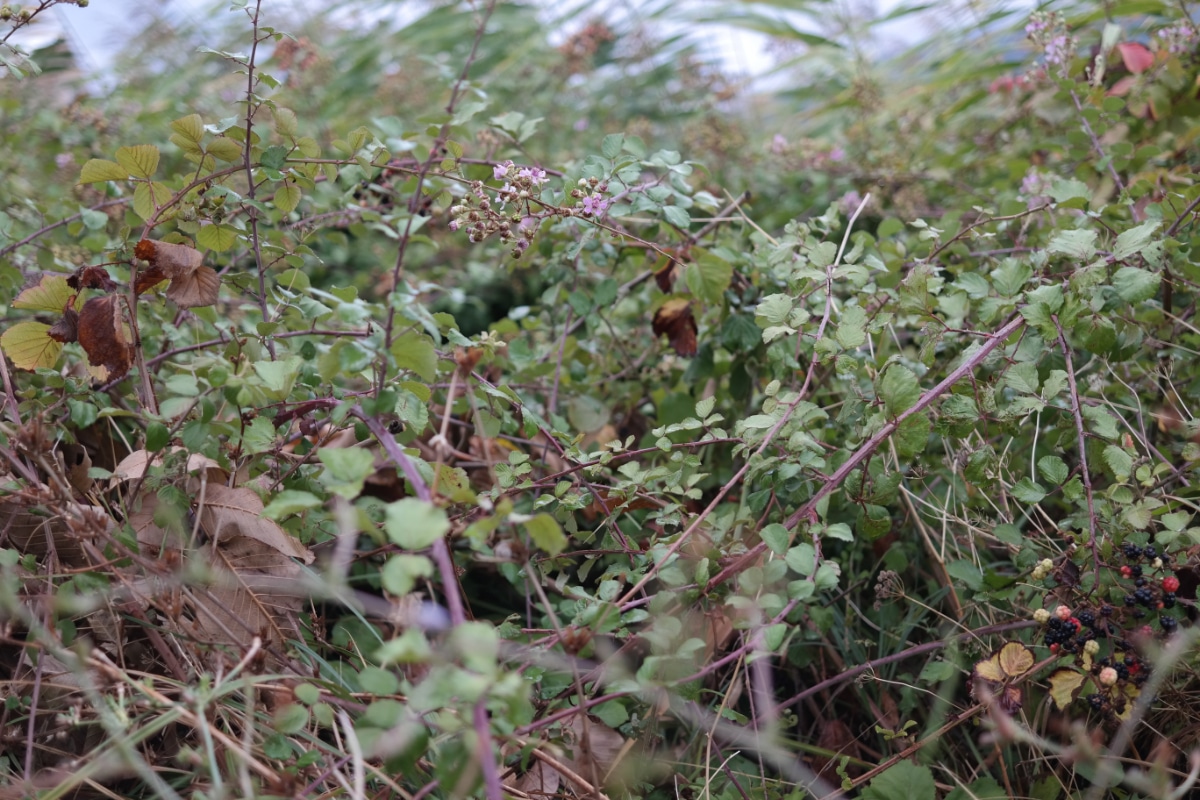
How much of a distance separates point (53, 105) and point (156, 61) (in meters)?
1.52

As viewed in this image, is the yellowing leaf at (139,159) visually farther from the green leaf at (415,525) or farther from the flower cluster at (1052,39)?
the flower cluster at (1052,39)

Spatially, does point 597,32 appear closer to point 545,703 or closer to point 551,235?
point 551,235

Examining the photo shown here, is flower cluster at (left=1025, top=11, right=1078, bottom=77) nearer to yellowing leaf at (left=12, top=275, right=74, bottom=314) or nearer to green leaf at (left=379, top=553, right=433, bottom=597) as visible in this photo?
green leaf at (left=379, top=553, right=433, bottom=597)

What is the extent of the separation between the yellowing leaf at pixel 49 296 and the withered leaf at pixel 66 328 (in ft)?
0.05

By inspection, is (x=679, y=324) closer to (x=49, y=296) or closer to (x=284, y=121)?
(x=284, y=121)

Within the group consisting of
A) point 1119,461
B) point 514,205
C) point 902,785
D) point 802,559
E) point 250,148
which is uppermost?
point 250,148

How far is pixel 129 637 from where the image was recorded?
116cm

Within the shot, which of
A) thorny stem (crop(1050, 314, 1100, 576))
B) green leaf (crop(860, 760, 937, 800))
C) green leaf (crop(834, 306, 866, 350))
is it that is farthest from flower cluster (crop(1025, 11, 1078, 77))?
green leaf (crop(860, 760, 937, 800))

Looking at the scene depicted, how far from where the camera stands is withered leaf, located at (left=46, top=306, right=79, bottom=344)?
1078 millimetres

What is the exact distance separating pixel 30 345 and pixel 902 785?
123cm

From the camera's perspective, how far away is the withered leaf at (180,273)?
109 cm

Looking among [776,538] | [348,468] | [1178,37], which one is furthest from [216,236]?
[1178,37]

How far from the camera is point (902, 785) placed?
105 cm

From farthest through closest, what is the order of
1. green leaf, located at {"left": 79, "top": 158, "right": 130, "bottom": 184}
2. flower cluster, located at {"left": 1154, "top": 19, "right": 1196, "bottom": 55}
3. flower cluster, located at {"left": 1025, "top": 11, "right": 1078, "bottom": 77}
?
flower cluster, located at {"left": 1154, "top": 19, "right": 1196, "bottom": 55} < flower cluster, located at {"left": 1025, "top": 11, "right": 1078, "bottom": 77} < green leaf, located at {"left": 79, "top": 158, "right": 130, "bottom": 184}
